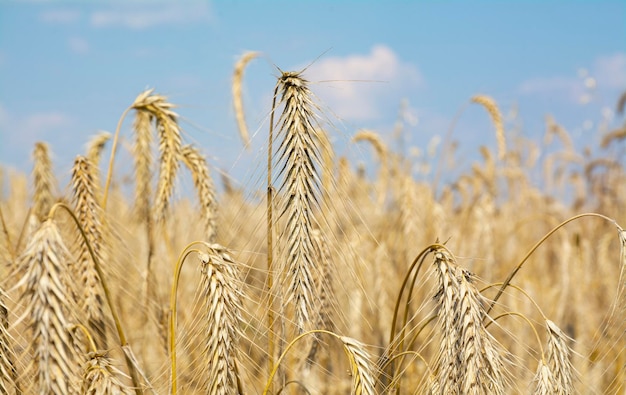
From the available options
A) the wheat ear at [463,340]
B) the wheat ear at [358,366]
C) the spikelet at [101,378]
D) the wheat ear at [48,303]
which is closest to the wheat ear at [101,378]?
the spikelet at [101,378]

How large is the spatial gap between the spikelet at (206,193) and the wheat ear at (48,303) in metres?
1.11

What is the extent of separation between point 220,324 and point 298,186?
0.44 meters

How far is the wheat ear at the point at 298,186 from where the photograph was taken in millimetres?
1696

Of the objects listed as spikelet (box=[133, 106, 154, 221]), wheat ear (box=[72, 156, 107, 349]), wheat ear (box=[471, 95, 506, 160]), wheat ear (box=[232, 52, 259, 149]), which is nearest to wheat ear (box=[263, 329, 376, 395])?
wheat ear (box=[72, 156, 107, 349])

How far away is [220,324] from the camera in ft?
5.22

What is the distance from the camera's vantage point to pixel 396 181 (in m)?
4.71

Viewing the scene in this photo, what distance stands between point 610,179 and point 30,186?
279 inches

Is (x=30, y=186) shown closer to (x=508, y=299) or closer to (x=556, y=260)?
(x=508, y=299)

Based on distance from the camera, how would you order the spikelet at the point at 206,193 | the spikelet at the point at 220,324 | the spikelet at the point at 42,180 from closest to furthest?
1. the spikelet at the point at 220,324
2. the spikelet at the point at 206,193
3. the spikelet at the point at 42,180

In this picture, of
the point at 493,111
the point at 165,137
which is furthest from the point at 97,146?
the point at 493,111

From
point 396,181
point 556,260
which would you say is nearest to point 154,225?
point 396,181

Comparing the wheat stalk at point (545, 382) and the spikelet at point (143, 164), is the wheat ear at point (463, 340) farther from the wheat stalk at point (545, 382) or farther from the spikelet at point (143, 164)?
the spikelet at point (143, 164)

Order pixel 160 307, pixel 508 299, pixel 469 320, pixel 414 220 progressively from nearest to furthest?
1. pixel 469 320
2. pixel 160 307
3. pixel 414 220
4. pixel 508 299

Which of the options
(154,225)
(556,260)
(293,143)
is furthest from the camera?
(556,260)
